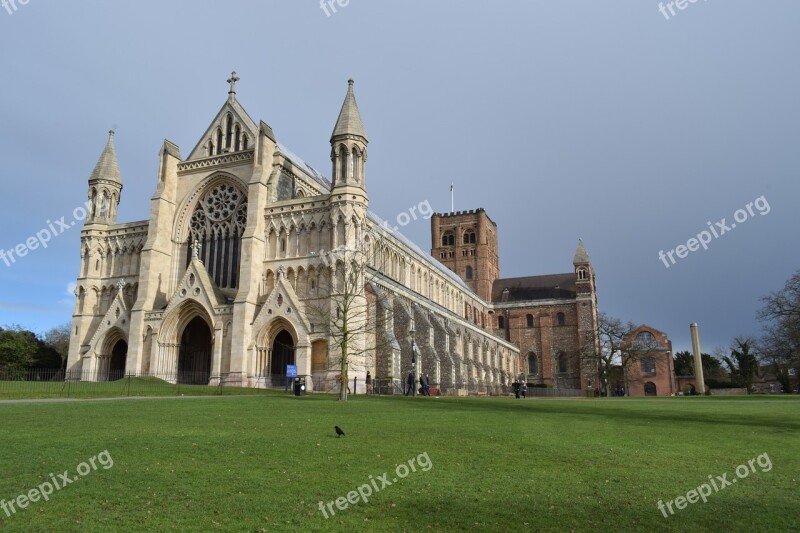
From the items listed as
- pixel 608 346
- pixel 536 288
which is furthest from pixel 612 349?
pixel 536 288

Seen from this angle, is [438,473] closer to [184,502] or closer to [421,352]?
[184,502]

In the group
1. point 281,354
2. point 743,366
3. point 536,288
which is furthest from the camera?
point 536,288

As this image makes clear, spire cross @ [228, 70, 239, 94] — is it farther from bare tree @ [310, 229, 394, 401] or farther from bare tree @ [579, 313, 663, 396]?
bare tree @ [579, 313, 663, 396]

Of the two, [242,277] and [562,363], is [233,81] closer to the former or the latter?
[242,277]

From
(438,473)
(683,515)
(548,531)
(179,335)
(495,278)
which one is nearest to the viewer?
(548,531)

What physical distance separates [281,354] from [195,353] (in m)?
7.16

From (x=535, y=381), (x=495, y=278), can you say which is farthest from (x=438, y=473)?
(x=495, y=278)

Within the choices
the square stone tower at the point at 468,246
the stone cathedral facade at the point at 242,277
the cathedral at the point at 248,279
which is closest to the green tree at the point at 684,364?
the square stone tower at the point at 468,246

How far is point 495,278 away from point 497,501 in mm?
89971

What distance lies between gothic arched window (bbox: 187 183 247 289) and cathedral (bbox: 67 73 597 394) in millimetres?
106

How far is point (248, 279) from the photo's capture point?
4222 centimetres

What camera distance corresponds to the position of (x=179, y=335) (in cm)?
4391

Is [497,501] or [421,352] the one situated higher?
[421,352]

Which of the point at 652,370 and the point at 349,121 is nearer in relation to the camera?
the point at 349,121
